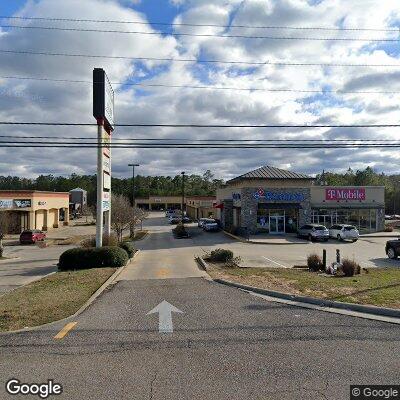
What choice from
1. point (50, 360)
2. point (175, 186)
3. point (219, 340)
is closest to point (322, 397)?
point (219, 340)

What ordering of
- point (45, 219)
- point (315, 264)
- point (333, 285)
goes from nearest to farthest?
1. point (333, 285)
2. point (315, 264)
3. point (45, 219)

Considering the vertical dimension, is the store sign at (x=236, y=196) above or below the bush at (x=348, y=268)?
above

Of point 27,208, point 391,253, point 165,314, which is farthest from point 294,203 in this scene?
point 165,314

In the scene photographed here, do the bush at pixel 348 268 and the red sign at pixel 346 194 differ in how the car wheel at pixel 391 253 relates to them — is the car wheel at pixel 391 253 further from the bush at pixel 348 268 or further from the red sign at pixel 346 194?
the red sign at pixel 346 194

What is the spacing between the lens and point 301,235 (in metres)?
38.0

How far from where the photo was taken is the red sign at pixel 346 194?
140 feet

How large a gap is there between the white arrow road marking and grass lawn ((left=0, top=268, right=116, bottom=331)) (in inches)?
75.9

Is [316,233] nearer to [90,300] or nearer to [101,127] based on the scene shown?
[101,127]

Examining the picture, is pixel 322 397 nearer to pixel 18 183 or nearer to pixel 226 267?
pixel 226 267

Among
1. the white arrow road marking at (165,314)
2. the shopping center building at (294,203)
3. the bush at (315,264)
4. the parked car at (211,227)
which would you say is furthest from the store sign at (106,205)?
the parked car at (211,227)

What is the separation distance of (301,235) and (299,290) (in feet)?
88.1

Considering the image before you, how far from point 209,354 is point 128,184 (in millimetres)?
133418

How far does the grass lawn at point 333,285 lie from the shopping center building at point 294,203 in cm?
2429

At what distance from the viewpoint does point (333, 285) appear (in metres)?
12.7
